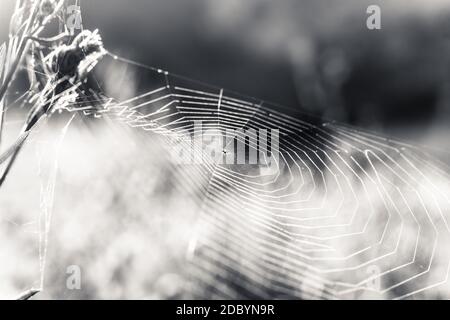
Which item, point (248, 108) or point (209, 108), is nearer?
point (248, 108)

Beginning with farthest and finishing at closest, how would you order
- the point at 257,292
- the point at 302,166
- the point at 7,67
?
the point at 302,166 < the point at 257,292 < the point at 7,67

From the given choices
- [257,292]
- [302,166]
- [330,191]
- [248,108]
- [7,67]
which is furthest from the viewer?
[302,166]

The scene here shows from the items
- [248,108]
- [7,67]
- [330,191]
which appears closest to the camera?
[7,67]

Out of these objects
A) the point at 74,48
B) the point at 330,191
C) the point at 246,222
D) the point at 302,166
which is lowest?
the point at 246,222
